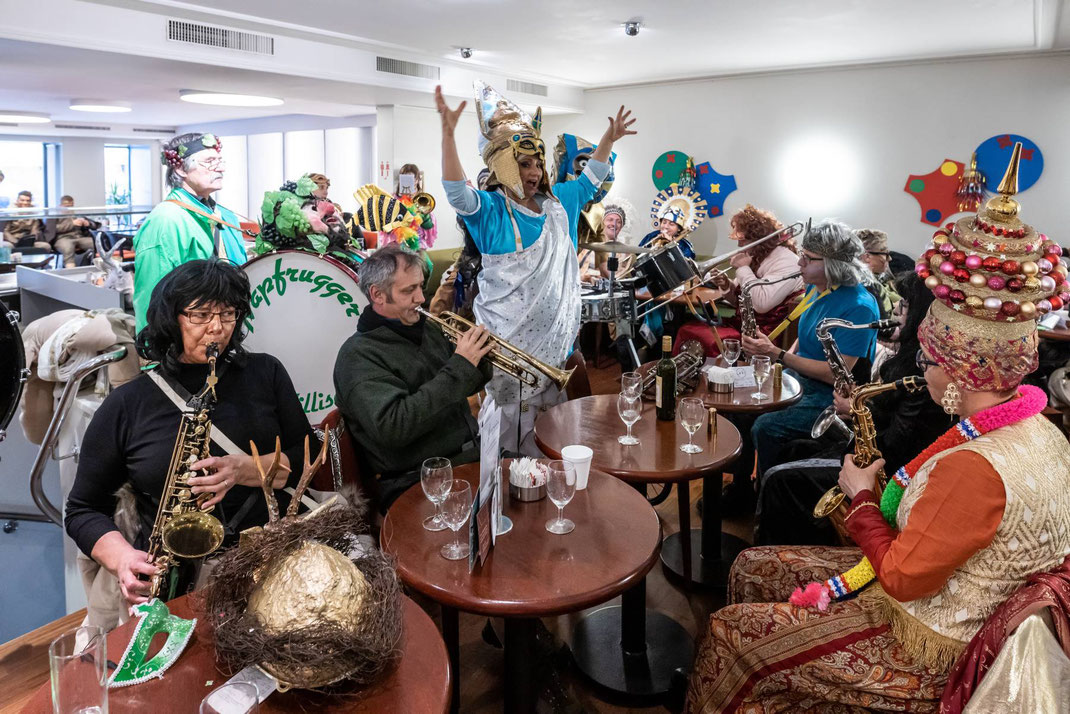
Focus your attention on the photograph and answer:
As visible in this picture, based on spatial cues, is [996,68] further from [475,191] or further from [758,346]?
[475,191]

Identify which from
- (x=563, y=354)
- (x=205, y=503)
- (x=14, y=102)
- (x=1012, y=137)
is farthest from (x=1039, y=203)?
(x=14, y=102)

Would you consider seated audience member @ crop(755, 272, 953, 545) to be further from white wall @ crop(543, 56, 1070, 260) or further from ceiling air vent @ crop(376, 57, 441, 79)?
ceiling air vent @ crop(376, 57, 441, 79)

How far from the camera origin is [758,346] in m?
3.32

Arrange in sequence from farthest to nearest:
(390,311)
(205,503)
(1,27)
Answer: (1,27), (390,311), (205,503)

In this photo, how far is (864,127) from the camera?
7141mm

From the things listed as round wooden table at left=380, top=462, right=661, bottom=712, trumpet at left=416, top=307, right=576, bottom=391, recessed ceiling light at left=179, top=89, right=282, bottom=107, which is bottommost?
round wooden table at left=380, top=462, right=661, bottom=712

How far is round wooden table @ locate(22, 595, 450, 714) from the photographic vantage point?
115 centimetres

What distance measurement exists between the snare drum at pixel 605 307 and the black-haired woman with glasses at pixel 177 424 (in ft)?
11.1

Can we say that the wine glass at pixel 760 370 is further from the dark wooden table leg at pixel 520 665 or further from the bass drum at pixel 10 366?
the bass drum at pixel 10 366

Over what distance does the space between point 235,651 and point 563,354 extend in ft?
6.90

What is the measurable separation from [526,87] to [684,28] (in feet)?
9.74

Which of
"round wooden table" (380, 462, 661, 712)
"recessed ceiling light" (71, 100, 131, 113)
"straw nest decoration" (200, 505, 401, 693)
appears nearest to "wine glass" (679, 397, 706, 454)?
"round wooden table" (380, 462, 661, 712)

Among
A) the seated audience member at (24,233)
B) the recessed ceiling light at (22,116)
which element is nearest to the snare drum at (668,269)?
the seated audience member at (24,233)

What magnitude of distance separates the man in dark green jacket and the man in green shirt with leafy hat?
3.71 ft
